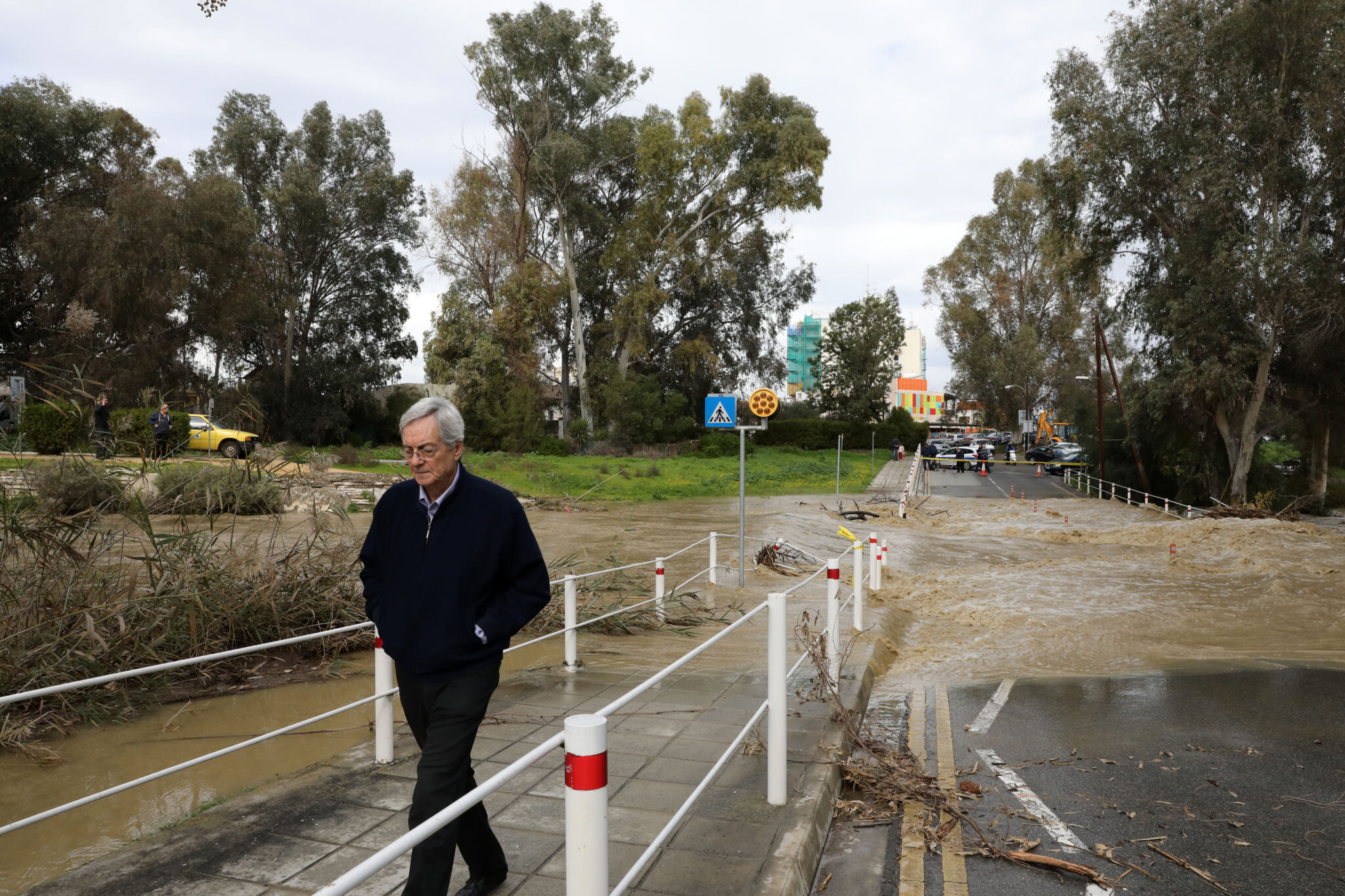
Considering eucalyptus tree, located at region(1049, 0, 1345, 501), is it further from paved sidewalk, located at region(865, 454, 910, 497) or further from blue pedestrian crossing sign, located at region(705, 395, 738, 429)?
blue pedestrian crossing sign, located at region(705, 395, 738, 429)

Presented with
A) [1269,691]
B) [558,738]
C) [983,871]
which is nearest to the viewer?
[558,738]

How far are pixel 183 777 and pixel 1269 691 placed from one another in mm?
8591

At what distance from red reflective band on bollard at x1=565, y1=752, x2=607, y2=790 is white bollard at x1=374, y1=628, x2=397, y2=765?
3.07 metres

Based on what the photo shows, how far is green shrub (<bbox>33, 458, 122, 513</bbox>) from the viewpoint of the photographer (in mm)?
6738

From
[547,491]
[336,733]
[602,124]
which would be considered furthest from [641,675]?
[602,124]

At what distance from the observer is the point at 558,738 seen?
244 cm

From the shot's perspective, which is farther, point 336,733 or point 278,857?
point 336,733

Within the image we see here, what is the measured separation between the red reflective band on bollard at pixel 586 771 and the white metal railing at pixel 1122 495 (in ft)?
94.1

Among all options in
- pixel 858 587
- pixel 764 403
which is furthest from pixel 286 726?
pixel 764 403

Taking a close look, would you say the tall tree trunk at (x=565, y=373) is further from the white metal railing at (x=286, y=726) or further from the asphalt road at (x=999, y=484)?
the white metal railing at (x=286, y=726)

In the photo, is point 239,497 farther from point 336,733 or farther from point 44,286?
point 44,286

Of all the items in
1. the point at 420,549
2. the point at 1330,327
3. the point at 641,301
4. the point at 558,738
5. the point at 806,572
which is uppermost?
the point at 641,301

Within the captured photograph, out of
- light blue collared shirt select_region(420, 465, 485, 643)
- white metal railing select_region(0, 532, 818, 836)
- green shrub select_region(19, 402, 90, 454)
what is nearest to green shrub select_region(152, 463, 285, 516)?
green shrub select_region(19, 402, 90, 454)

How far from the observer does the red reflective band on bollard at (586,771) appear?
2.27m
